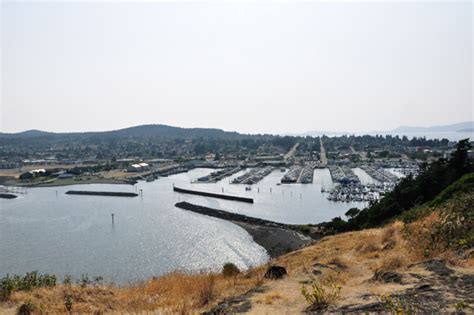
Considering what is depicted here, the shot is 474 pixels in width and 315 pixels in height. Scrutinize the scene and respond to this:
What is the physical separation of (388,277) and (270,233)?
59.7 ft

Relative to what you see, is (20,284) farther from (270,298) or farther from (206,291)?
(270,298)

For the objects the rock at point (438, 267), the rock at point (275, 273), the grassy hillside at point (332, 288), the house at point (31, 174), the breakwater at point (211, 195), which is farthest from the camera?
Result: the house at point (31, 174)

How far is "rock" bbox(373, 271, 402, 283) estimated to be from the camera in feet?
11.8

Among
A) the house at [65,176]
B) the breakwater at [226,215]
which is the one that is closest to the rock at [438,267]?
the breakwater at [226,215]

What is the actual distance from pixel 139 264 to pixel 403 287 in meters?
15.2

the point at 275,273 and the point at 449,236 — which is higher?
the point at 449,236

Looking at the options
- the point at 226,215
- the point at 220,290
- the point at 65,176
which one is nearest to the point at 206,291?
the point at 220,290

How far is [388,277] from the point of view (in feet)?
12.2

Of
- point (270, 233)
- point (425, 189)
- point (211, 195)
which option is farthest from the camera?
point (211, 195)

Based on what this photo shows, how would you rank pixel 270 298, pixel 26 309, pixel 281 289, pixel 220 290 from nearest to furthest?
pixel 270 298 → pixel 26 309 → pixel 281 289 → pixel 220 290

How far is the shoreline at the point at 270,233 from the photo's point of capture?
18.8 metres

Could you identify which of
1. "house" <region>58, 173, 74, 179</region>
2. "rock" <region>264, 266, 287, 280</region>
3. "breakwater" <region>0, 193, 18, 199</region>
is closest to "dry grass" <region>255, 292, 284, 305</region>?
"rock" <region>264, 266, 287, 280</region>

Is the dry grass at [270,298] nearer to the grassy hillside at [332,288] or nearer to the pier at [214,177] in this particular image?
the grassy hillside at [332,288]

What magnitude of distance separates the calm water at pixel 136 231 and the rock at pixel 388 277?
10032mm
